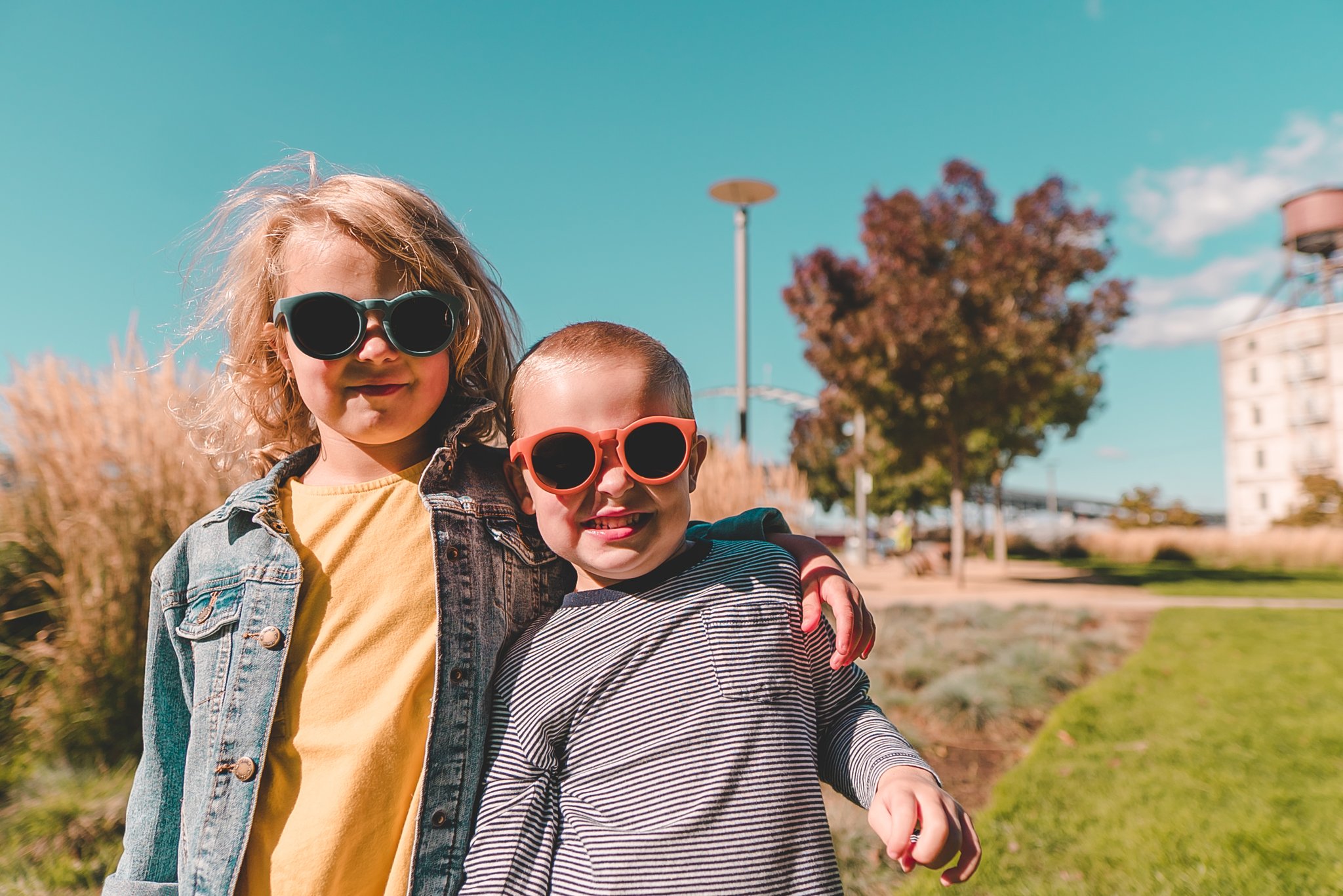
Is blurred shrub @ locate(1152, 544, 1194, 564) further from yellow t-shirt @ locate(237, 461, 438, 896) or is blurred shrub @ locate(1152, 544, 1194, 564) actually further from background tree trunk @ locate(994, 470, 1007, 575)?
yellow t-shirt @ locate(237, 461, 438, 896)

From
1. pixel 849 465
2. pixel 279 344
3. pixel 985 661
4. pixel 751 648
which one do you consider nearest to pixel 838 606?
pixel 751 648

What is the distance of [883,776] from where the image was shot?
1.26 m

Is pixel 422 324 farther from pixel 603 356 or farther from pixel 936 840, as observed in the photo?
pixel 936 840

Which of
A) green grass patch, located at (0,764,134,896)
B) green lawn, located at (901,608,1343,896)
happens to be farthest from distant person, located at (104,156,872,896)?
green lawn, located at (901,608,1343,896)

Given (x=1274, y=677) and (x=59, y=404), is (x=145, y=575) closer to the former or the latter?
(x=59, y=404)

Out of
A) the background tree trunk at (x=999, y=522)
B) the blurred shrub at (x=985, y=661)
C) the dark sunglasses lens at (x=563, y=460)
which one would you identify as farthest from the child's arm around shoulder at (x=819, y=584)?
the background tree trunk at (x=999, y=522)

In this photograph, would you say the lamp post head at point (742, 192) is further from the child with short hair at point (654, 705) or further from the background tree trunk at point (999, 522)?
the background tree trunk at point (999, 522)

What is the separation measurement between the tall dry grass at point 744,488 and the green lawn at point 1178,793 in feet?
7.55

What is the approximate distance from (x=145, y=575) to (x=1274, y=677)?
8.18 meters

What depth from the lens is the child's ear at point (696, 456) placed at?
1.44 m

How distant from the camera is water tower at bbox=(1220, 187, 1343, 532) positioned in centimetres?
4212

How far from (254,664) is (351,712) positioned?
0.20 meters

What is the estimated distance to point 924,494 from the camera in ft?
102

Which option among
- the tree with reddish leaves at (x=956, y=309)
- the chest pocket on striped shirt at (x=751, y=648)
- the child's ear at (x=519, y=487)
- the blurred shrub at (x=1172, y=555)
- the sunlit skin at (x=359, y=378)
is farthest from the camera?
the blurred shrub at (x=1172, y=555)
